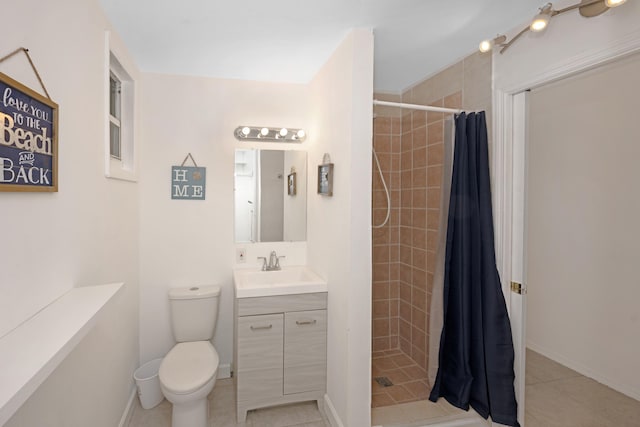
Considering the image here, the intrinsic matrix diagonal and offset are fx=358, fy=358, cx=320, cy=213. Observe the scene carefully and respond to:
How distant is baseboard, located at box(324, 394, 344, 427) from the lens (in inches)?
88.7

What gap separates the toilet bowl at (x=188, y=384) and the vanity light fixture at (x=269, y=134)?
5.59ft

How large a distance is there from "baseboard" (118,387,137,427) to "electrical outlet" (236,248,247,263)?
1186 millimetres

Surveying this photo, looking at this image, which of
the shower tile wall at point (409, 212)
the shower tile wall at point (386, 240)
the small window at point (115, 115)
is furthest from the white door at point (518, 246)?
the small window at point (115, 115)

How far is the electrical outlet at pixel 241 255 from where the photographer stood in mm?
3021

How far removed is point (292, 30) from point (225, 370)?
2.63 metres

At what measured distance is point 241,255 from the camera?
3.03m

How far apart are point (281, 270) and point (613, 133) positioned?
2812mm

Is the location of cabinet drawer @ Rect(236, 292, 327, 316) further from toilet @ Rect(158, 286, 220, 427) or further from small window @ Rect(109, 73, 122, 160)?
small window @ Rect(109, 73, 122, 160)

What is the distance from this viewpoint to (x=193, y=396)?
206 cm

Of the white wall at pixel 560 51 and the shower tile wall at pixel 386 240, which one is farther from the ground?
the white wall at pixel 560 51

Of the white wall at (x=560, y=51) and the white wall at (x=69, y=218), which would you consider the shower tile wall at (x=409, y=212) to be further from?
the white wall at (x=69, y=218)

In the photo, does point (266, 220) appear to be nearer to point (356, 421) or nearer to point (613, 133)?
point (356, 421)

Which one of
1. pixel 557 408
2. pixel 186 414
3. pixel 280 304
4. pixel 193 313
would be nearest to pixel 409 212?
pixel 280 304

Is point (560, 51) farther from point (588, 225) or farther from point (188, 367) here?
point (188, 367)
